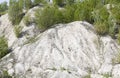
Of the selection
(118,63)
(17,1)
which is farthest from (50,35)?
(17,1)

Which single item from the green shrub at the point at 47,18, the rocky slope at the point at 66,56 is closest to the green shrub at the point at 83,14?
the rocky slope at the point at 66,56

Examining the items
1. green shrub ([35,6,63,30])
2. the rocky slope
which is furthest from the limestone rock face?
green shrub ([35,6,63,30])

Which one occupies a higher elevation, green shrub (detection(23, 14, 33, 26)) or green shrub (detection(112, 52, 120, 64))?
green shrub (detection(23, 14, 33, 26))

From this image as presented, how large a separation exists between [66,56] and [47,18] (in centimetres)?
501

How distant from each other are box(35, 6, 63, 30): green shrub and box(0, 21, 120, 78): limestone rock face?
5.04 ft

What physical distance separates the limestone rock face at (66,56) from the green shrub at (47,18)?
1537mm

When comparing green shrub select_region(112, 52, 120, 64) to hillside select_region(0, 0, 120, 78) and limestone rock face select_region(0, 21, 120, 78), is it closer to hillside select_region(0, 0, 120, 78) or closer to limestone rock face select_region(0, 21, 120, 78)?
hillside select_region(0, 0, 120, 78)

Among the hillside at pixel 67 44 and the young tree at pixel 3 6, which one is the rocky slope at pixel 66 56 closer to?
the hillside at pixel 67 44

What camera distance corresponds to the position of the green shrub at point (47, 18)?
849 inches

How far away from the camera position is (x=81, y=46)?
18.2m

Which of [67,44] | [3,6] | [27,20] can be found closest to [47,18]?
[27,20]

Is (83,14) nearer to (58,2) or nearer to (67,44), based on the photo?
(67,44)

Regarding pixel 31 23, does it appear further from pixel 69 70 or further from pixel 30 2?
pixel 69 70

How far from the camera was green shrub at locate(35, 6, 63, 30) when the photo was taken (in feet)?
70.7
